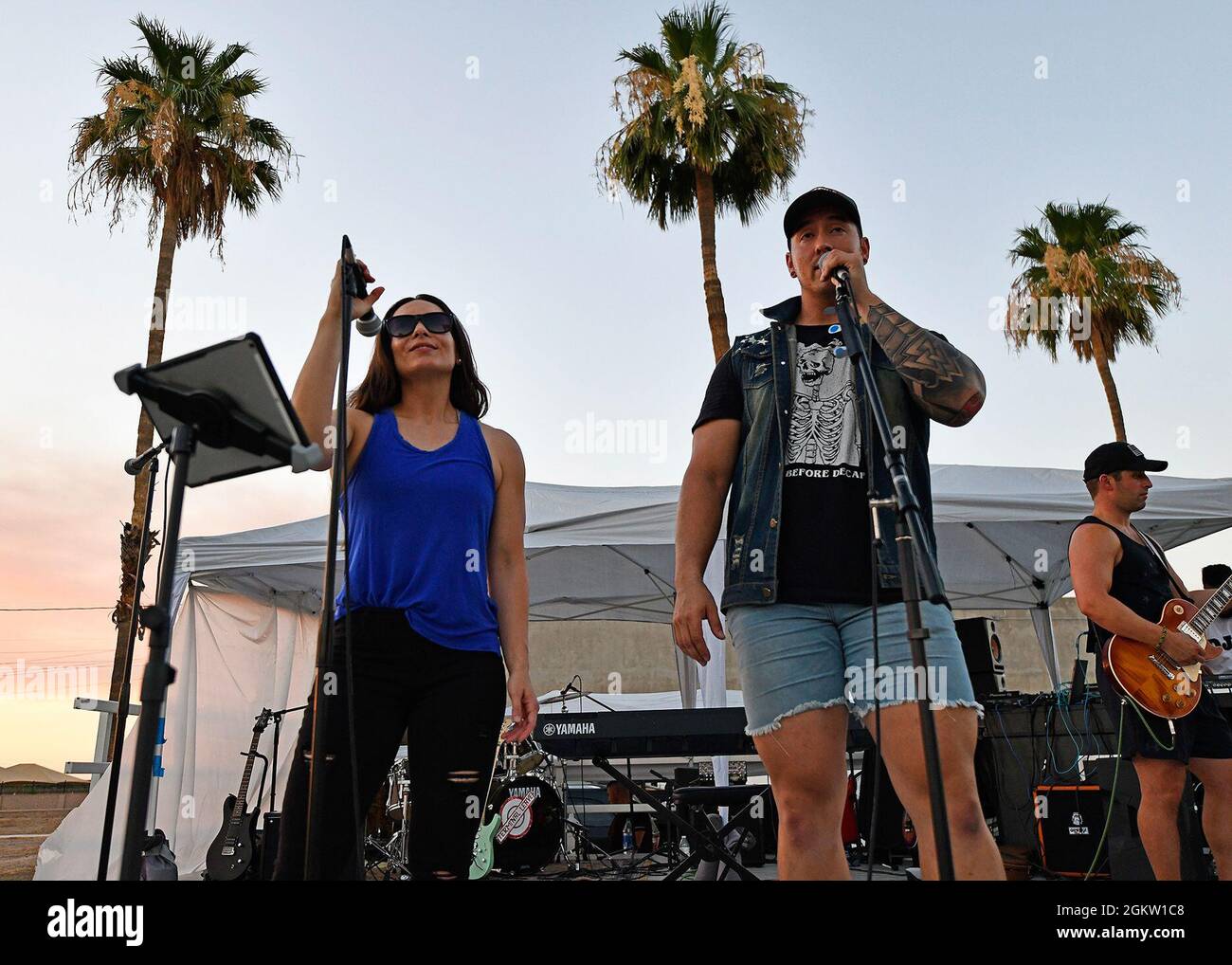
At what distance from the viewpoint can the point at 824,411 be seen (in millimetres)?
2326

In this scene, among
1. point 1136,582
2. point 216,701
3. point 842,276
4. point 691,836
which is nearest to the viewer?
point 842,276

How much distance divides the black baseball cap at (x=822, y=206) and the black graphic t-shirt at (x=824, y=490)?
11.1 inches

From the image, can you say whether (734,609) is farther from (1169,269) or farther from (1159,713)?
(1169,269)

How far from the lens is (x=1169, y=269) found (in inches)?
671

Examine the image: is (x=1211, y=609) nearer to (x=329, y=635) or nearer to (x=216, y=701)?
(x=329, y=635)

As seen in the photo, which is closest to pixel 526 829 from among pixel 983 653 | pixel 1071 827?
pixel 983 653

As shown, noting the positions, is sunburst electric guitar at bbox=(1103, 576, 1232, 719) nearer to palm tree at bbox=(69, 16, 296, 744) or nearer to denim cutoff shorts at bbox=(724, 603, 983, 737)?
denim cutoff shorts at bbox=(724, 603, 983, 737)

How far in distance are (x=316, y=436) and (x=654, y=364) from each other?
8971 millimetres

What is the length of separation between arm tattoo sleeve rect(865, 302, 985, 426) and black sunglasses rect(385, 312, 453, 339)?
112 centimetres

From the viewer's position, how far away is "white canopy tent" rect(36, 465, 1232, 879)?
26.9ft

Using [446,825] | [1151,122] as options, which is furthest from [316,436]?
[1151,122]

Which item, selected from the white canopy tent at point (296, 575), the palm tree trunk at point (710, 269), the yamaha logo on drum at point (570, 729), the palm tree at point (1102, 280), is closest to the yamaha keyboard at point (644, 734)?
the yamaha logo on drum at point (570, 729)

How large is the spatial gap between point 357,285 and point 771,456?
1.05 meters

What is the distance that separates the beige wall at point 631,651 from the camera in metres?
25.5
